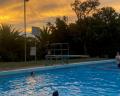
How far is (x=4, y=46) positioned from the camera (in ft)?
72.5

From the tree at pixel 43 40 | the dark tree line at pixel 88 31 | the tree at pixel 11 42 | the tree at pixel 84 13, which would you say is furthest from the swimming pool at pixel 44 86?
the tree at pixel 84 13

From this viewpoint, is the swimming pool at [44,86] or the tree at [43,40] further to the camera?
the tree at [43,40]

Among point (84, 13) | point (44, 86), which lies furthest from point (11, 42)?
point (44, 86)

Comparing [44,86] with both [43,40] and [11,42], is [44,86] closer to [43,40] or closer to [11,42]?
[11,42]

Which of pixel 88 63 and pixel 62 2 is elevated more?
pixel 62 2

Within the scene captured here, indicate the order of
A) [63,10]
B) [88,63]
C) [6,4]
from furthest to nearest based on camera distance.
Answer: [63,10] → [6,4] → [88,63]

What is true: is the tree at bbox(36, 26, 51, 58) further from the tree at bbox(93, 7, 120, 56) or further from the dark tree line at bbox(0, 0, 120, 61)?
the tree at bbox(93, 7, 120, 56)

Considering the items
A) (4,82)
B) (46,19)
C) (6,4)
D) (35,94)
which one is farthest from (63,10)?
(35,94)

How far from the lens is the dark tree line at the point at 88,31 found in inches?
1028

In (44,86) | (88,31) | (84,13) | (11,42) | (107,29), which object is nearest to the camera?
(44,86)

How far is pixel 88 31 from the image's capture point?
25938 mm

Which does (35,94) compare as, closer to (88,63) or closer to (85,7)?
(88,63)

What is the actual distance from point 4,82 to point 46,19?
1517cm

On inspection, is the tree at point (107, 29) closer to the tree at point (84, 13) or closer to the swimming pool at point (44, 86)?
the tree at point (84, 13)
